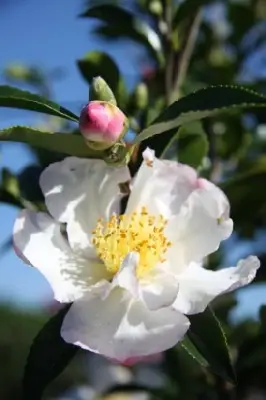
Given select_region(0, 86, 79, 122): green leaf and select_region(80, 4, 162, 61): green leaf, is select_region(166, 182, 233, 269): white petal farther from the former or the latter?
select_region(80, 4, 162, 61): green leaf

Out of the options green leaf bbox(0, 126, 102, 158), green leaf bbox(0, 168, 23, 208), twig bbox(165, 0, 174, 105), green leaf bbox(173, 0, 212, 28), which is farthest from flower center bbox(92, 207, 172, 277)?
→ green leaf bbox(173, 0, 212, 28)

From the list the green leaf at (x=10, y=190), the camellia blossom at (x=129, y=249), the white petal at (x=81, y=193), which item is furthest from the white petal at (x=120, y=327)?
the green leaf at (x=10, y=190)

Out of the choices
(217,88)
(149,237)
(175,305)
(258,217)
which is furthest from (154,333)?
(258,217)

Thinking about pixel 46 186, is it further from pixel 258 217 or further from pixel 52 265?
pixel 258 217

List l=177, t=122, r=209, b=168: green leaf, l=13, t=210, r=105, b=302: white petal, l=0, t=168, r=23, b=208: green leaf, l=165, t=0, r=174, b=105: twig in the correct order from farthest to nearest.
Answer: l=165, t=0, r=174, b=105: twig < l=0, t=168, r=23, b=208: green leaf < l=177, t=122, r=209, b=168: green leaf < l=13, t=210, r=105, b=302: white petal

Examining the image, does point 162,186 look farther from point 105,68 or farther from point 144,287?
point 105,68
